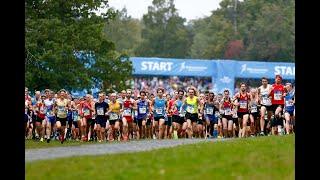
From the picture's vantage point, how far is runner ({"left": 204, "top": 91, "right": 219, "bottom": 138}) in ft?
70.5

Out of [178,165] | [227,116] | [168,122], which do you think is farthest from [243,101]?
[178,165]

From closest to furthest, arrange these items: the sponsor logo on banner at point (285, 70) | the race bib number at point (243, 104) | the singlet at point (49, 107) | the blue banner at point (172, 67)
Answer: the race bib number at point (243, 104), the singlet at point (49, 107), the blue banner at point (172, 67), the sponsor logo on banner at point (285, 70)

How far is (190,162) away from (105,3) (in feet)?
69.4

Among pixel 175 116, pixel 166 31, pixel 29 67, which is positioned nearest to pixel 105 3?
pixel 29 67

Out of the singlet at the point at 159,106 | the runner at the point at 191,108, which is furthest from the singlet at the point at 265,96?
the singlet at the point at 159,106

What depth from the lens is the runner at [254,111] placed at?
65.9 ft

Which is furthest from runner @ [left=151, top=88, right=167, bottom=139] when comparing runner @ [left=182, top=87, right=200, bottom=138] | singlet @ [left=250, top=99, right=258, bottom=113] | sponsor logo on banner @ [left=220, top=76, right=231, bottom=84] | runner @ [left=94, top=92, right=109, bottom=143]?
sponsor logo on banner @ [left=220, top=76, right=231, bottom=84]

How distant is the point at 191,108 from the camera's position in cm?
2066

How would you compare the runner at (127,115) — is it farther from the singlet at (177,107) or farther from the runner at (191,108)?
the runner at (191,108)

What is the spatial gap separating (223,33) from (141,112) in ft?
146

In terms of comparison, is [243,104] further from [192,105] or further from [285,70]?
[285,70]

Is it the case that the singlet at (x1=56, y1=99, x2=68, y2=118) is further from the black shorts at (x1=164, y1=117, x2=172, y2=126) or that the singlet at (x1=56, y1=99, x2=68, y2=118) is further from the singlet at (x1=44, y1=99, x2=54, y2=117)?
the black shorts at (x1=164, y1=117, x2=172, y2=126)

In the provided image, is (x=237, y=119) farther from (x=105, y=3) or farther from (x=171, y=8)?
(x=171, y=8)

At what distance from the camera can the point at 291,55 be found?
189 ft
